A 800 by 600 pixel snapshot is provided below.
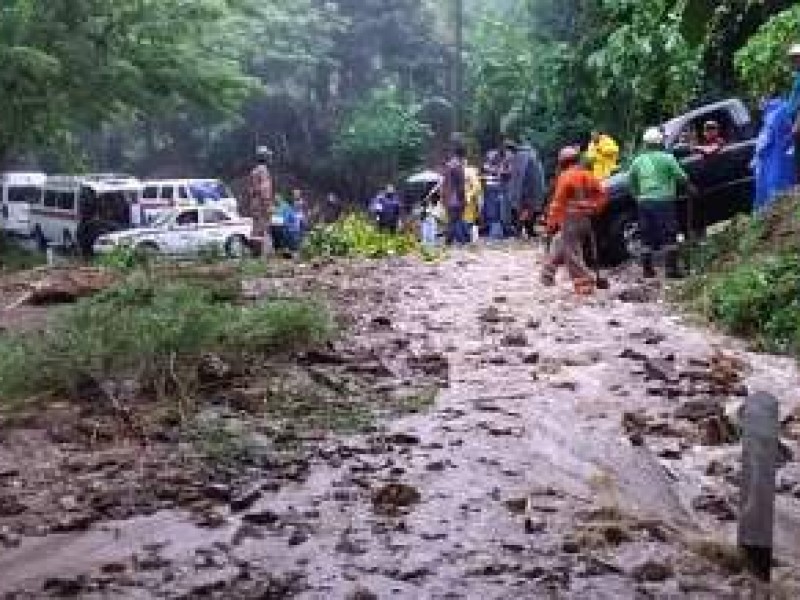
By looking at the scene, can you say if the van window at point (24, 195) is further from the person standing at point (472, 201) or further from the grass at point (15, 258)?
the person standing at point (472, 201)

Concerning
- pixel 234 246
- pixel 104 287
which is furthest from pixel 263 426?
pixel 234 246

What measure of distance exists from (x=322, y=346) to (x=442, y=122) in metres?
34.0

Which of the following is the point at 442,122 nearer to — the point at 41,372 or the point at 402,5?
the point at 402,5

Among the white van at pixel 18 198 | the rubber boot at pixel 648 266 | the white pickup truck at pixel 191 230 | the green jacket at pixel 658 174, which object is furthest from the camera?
the white van at pixel 18 198

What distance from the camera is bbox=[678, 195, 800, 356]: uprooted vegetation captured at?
10.3 metres

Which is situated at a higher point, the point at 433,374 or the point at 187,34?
the point at 187,34

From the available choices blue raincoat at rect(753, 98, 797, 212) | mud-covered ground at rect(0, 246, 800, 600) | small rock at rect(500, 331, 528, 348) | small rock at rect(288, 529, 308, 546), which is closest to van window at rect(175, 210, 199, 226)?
blue raincoat at rect(753, 98, 797, 212)

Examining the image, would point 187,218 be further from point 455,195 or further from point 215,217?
point 455,195

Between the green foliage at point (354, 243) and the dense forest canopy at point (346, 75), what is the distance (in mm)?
4084

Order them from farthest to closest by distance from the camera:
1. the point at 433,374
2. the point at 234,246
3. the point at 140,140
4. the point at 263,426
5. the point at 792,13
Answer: the point at 140,140, the point at 234,246, the point at 792,13, the point at 433,374, the point at 263,426

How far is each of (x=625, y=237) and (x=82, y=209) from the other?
20.4 m

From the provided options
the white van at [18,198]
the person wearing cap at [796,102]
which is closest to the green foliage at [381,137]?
the white van at [18,198]

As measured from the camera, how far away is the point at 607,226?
14883 mm

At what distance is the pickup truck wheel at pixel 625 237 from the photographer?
14.8 metres
